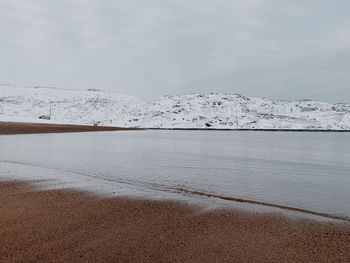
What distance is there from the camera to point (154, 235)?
26.9 feet

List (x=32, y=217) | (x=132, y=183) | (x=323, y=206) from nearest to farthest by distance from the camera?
(x=32, y=217)
(x=323, y=206)
(x=132, y=183)

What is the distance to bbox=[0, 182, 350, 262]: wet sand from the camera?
7035mm

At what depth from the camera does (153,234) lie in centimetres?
828

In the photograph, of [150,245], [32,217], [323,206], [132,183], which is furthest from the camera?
[132,183]

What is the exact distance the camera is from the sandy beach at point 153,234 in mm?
7039

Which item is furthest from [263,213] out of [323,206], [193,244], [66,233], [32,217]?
[32,217]

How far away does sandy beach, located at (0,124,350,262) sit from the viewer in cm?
704

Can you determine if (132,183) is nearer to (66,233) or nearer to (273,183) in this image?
(273,183)

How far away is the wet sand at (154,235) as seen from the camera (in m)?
7.04

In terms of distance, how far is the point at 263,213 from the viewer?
10750 millimetres

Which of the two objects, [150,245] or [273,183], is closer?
[150,245]

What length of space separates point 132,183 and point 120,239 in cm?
835

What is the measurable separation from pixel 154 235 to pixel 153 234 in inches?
3.0

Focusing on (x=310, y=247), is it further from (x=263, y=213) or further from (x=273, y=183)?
(x=273, y=183)
